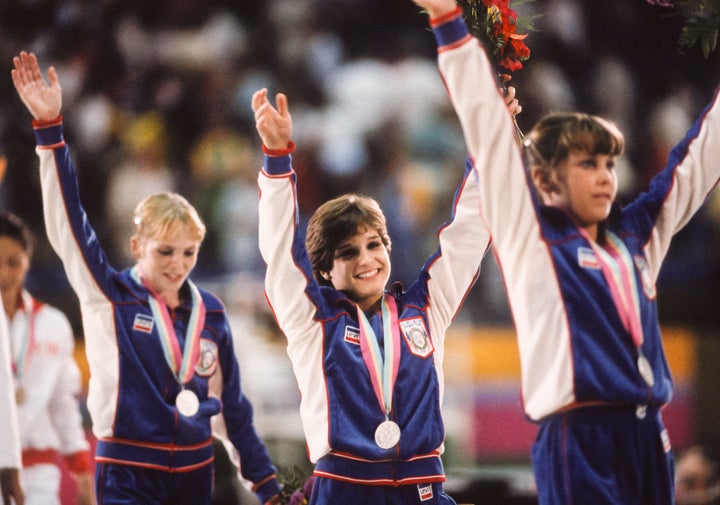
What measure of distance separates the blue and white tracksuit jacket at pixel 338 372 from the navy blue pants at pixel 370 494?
0.03 m

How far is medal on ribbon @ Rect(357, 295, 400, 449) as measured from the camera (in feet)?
12.4

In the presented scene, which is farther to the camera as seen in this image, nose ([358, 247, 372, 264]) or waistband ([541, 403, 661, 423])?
nose ([358, 247, 372, 264])

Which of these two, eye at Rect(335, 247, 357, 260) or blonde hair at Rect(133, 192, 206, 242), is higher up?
blonde hair at Rect(133, 192, 206, 242)

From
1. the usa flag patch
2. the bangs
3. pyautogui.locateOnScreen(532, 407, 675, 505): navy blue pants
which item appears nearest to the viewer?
pyautogui.locateOnScreen(532, 407, 675, 505): navy blue pants

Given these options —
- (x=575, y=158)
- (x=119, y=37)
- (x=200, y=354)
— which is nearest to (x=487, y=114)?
(x=575, y=158)

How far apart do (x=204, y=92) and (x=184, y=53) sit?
2.13ft

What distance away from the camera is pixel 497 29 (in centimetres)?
400

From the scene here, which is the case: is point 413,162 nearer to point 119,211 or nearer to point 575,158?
point 119,211

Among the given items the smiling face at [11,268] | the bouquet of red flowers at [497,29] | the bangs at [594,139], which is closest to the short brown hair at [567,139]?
the bangs at [594,139]

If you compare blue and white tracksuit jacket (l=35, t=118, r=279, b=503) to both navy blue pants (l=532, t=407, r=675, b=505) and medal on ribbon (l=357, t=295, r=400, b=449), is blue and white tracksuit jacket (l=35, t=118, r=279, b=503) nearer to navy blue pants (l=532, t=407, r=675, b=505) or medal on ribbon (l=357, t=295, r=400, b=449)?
medal on ribbon (l=357, t=295, r=400, b=449)

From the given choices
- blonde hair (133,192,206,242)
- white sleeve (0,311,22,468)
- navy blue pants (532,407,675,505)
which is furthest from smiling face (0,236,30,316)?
navy blue pants (532,407,675,505)

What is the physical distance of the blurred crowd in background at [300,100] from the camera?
9.60m

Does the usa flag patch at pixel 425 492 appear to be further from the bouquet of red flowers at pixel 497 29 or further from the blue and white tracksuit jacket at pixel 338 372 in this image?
the bouquet of red flowers at pixel 497 29

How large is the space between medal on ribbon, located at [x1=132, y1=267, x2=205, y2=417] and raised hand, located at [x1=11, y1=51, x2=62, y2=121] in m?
1.00
